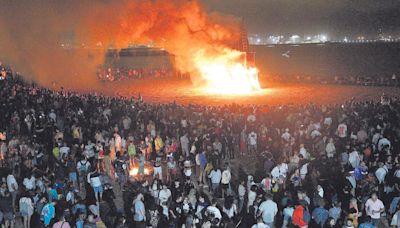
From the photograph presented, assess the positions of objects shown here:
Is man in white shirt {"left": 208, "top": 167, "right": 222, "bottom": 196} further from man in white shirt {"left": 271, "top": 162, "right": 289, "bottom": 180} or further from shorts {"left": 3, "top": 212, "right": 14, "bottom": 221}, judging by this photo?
shorts {"left": 3, "top": 212, "right": 14, "bottom": 221}

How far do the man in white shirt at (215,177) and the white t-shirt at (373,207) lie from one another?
3.48 m

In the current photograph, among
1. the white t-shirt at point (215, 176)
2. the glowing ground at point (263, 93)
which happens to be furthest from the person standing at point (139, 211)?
the glowing ground at point (263, 93)

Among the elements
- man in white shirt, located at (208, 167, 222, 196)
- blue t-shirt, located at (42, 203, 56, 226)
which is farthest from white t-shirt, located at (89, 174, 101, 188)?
man in white shirt, located at (208, 167, 222, 196)

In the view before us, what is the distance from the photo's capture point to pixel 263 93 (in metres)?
30.6

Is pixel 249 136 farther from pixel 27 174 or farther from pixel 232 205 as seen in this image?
pixel 27 174

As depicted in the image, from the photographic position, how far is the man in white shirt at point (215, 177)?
1059 cm

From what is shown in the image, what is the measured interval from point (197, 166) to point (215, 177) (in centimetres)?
282

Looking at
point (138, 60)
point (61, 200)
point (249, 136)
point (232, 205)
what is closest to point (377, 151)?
point (249, 136)

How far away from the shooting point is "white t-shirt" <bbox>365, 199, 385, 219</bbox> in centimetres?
843

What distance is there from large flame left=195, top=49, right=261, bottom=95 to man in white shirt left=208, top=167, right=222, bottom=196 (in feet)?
69.2

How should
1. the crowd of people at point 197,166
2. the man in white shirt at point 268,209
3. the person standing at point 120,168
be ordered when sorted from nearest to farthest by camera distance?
the man in white shirt at point 268,209 < the crowd of people at point 197,166 < the person standing at point 120,168

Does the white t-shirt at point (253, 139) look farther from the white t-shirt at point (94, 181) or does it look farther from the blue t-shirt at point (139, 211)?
the blue t-shirt at point (139, 211)

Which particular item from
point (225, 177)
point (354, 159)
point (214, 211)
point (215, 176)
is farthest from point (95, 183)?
point (354, 159)

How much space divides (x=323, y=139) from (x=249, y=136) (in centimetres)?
255
